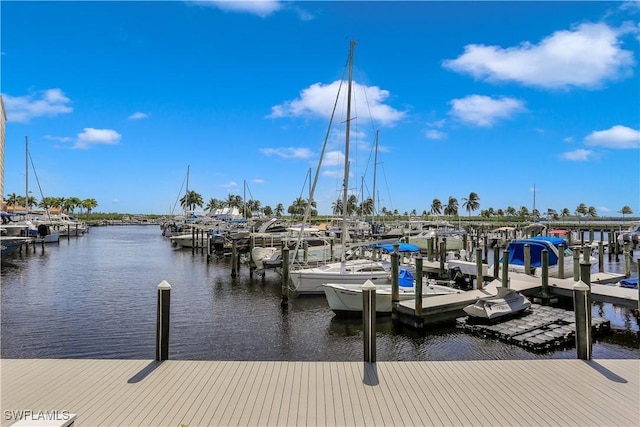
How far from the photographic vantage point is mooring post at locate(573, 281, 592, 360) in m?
8.30

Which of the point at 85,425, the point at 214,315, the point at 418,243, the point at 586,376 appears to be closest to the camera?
the point at 85,425

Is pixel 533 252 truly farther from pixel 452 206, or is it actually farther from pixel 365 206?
pixel 452 206

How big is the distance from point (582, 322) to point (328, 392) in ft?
19.0

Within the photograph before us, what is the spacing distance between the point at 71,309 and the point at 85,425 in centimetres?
1543

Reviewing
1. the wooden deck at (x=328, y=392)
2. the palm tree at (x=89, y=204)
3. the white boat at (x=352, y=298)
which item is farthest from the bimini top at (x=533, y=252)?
the palm tree at (x=89, y=204)

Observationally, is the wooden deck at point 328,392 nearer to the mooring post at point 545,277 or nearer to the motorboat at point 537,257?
the mooring post at point 545,277

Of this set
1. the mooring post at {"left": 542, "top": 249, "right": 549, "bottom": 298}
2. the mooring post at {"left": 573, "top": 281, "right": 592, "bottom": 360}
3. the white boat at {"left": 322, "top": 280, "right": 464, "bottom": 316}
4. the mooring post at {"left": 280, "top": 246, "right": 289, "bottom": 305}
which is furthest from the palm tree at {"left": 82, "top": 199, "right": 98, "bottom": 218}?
the mooring post at {"left": 573, "top": 281, "right": 592, "bottom": 360}

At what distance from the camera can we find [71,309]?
1848 cm

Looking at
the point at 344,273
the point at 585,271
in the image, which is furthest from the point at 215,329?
the point at 585,271

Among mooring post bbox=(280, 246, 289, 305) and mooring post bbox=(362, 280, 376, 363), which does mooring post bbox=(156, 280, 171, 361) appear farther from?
mooring post bbox=(280, 246, 289, 305)

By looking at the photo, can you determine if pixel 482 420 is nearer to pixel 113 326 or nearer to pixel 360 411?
pixel 360 411

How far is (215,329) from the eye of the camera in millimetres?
15445

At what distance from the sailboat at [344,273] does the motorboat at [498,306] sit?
546cm

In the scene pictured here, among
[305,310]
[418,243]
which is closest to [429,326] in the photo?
[305,310]
